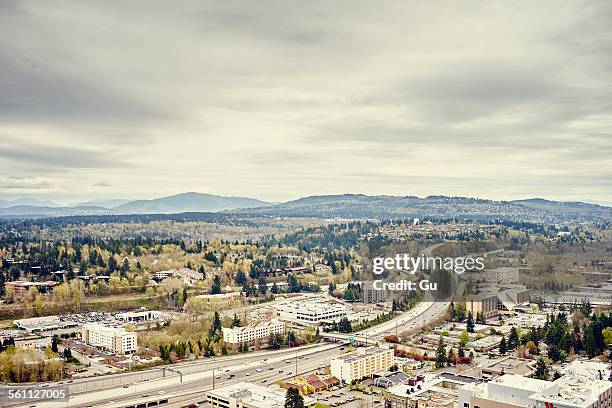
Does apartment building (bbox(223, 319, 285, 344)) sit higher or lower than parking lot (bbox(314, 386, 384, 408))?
higher

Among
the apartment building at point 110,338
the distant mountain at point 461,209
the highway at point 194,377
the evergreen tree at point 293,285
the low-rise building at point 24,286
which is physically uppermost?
the distant mountain at point 461,209

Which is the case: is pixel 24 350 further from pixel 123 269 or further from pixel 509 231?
pixel 509 231

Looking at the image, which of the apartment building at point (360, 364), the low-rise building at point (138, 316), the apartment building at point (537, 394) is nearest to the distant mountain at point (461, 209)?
the low-rise building at point (138, 316)

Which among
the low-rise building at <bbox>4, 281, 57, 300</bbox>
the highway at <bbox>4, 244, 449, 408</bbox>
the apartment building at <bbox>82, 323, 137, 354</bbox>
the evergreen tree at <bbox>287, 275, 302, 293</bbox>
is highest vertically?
the low-rise building at <bbox>4, 281, 57, 300</bbox>

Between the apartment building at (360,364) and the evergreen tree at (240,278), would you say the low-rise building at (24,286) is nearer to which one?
the evergreen tree at (240,278)

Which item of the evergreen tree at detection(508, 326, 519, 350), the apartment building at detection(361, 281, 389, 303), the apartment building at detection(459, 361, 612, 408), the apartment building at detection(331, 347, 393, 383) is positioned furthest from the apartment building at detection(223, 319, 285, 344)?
the apartment building at detection(459, 361, 612, 408)

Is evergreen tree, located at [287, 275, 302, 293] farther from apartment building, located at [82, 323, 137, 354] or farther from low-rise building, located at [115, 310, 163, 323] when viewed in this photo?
apartment building, located at [82, 323, 137, 354]

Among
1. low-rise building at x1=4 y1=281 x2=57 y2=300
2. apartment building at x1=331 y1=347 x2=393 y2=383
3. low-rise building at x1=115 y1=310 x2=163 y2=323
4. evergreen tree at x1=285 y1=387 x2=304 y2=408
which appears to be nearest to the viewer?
evergreen tree at x1=285 y1=387 x2=304 y2=408
